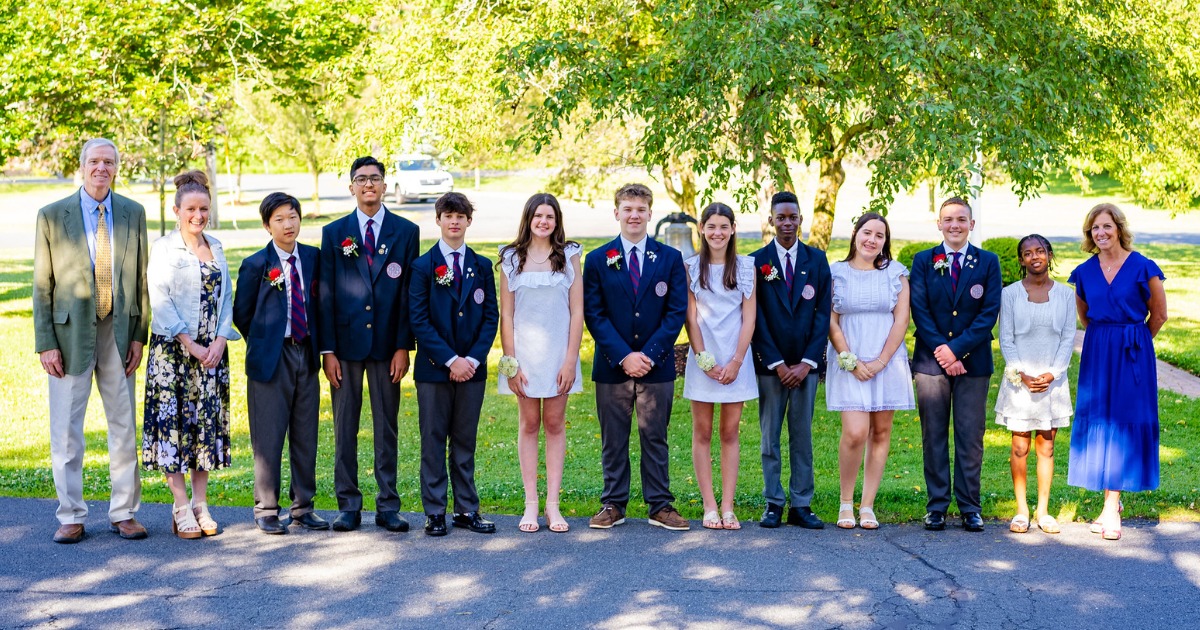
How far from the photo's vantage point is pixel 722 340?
7230 millimetres

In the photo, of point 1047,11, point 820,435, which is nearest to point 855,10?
point 1047,11

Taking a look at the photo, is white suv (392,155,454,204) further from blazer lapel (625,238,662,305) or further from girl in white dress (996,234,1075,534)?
girl in white dress (996,234,1075,534)

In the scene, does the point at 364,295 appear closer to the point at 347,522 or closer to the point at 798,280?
the point at 347,522

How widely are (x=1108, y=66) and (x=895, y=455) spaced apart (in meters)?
4.59

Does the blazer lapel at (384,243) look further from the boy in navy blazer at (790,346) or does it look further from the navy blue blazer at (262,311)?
the boy in navy blazer at (790,346)

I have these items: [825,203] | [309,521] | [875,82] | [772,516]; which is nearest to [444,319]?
[309,521]

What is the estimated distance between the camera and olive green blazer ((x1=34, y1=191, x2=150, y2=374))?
672cm

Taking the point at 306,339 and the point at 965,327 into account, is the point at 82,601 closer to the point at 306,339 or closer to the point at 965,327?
the point at 306,339

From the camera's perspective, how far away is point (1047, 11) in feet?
39.2

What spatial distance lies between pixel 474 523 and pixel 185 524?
157 cm

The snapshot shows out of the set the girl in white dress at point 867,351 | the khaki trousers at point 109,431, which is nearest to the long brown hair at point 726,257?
the girl in white dress at point 867,351

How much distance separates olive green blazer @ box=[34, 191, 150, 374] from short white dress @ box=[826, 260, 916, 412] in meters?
3.98

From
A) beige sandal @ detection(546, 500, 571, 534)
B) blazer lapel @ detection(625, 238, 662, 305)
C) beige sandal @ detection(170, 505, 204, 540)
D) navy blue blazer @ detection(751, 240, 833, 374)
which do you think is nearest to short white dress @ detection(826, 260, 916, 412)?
navy blue blazer @ detection(751, 240, 833, 374)

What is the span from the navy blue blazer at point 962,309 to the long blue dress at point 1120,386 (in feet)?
1.74
